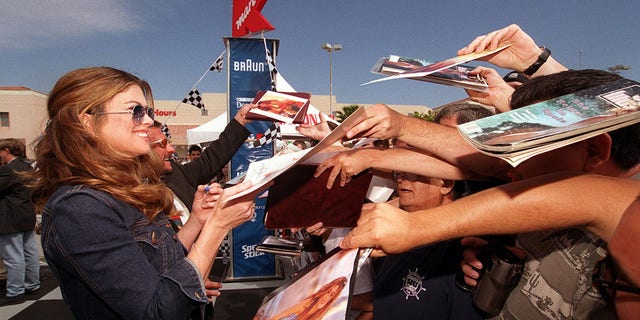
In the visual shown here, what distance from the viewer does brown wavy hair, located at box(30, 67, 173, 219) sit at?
4.36 ft

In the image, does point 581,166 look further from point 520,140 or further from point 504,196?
point 520,140

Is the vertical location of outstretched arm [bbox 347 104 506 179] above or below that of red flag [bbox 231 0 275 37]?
below

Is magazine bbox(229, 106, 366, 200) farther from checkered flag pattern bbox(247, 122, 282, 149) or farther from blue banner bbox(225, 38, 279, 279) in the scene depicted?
blue banner bbox(225, 38, 279, 279)

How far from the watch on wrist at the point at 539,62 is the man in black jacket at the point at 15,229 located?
5681 mm

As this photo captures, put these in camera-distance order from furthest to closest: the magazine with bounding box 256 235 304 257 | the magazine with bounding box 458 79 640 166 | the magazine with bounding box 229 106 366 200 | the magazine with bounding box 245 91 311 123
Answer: the magazine with bounding box 256 235 304 257 → the magazine with bounding box 245 91 311 123 → the magazine with bounding box 229 106 366 200 → the magazine with bounding box 458 79 640 166

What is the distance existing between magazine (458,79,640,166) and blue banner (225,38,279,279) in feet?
16.3

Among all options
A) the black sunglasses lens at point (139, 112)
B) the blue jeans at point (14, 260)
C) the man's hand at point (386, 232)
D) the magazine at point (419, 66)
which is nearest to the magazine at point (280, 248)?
the black sunglasses lens at point (139, 112)

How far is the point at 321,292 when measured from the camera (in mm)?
863

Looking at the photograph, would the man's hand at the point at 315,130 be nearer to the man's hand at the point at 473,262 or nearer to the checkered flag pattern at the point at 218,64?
the man's hand at the point at 473,262

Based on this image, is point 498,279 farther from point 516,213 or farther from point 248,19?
point 248,19

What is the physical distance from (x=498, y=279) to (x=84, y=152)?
4.67 ft

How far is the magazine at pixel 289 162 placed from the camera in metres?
1.02

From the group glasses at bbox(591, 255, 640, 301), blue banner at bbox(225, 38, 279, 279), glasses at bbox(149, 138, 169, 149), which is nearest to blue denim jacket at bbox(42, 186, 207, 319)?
glasses at bbox(591, 255, 640, 301)

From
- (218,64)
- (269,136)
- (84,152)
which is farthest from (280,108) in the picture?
(218,64)
